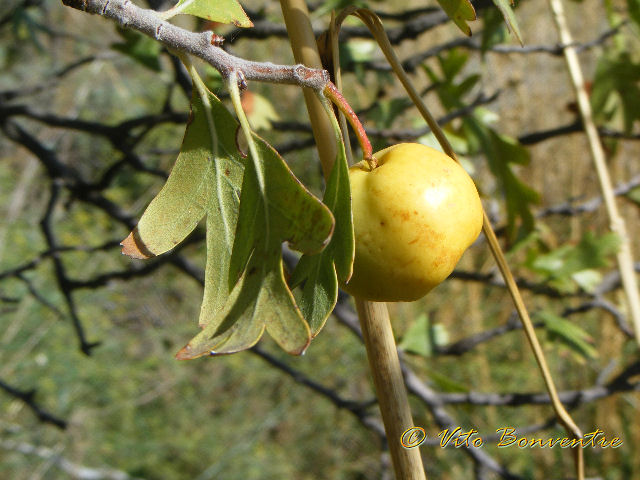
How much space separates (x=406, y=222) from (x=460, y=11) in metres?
0.14

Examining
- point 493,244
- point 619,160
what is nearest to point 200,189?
point 493,244

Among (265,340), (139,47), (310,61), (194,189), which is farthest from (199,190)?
(265,340)

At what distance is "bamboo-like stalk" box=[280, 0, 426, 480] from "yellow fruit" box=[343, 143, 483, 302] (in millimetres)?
15

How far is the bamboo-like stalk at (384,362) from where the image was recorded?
319 mm

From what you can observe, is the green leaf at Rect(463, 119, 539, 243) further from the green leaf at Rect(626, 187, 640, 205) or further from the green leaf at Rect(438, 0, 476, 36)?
the green leaf at Rect(438, 0, 476, 36)

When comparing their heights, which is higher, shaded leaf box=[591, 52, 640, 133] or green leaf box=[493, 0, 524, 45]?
shaded leaf box=[591, 52, 640, 133]

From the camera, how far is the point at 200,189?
379 mm

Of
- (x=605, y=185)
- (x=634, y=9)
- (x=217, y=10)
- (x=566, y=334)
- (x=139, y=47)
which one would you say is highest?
(x=139, y=47)

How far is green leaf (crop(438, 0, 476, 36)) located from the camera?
35 centimetres

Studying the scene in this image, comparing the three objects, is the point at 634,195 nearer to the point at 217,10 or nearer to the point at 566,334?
the point at 566,334

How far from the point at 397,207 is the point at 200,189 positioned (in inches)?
5.2

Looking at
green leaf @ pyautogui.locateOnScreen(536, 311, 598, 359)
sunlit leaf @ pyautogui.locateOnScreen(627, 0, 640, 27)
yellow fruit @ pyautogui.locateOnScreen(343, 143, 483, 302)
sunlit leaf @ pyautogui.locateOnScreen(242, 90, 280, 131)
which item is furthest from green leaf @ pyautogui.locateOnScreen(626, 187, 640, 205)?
yellow fruit @ pyautogui.locateOnScreen(343, 143, 483, 302)

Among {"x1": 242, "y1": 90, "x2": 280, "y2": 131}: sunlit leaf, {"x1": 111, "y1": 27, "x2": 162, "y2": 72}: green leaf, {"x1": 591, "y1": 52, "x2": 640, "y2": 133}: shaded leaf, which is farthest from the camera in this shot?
{"x1": 591, "y1": 52, "x2": 640, "y2": 133}: shaded leaf

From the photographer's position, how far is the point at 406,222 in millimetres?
318
